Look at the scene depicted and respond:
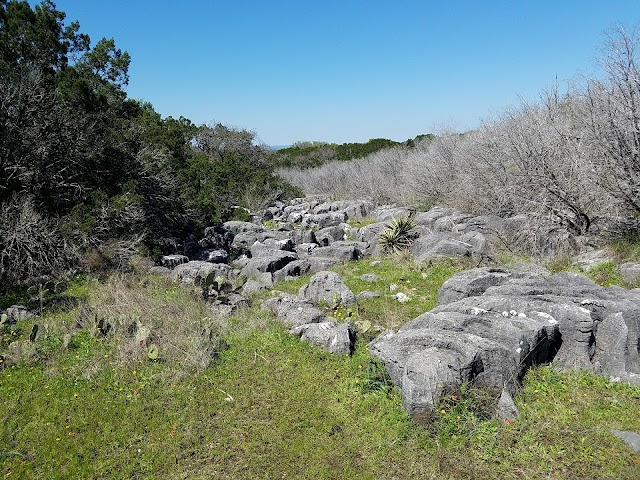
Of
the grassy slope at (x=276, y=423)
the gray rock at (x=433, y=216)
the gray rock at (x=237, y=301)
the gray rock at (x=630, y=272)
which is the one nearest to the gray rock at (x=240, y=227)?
the gray rock at (x=433, y=216)

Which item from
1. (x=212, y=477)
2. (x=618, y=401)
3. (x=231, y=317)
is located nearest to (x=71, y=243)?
(x=231, y=317)

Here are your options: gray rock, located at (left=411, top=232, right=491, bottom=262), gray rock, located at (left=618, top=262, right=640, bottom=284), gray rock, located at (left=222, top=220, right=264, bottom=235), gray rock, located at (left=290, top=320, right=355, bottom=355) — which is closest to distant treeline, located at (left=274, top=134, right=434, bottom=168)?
gray rock, located at (left=222, top=220, right=264, bottom=235)

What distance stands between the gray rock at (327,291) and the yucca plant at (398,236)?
4173 millimetres

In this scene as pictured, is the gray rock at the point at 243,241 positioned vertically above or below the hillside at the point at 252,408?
above

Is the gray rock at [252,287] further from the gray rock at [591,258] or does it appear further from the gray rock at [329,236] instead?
the gray rock at [591,258]

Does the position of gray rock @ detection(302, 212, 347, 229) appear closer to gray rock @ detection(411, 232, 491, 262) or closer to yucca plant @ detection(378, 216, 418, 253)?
yucca plant @ detection(378, 216, 418, 253)

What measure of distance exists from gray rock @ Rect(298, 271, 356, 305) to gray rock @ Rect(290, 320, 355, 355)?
5.20 ft

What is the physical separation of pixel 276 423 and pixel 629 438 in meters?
3.84

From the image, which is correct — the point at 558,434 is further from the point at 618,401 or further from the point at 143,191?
the point at 143,191

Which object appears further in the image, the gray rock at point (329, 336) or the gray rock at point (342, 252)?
the gray rock at point (342, 252)

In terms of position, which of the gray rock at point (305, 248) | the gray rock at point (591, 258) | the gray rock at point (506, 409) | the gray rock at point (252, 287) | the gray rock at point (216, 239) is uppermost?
the gray rock at point (216, 239)

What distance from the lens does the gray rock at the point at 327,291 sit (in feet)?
30.1

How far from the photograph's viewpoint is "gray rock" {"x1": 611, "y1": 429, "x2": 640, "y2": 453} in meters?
4.52

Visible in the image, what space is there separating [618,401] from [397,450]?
108 inches
